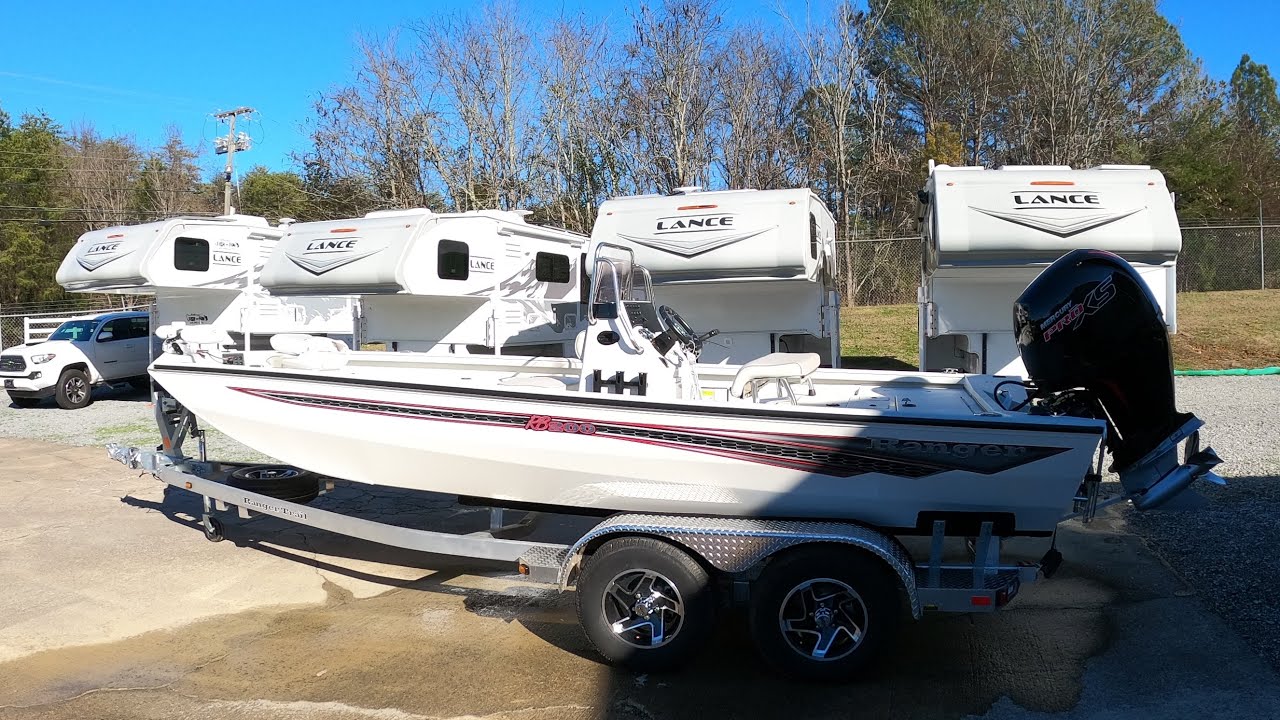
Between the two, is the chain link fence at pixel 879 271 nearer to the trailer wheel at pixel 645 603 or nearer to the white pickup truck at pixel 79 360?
the white pickup truck at pixel 79 360

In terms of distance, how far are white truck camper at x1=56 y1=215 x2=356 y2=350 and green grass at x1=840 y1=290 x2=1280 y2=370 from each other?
911 cm

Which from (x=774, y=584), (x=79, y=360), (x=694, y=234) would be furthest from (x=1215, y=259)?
(x=79, y=360)

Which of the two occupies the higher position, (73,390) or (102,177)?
(102,177)

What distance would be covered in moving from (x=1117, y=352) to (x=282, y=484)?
5151 millimetres

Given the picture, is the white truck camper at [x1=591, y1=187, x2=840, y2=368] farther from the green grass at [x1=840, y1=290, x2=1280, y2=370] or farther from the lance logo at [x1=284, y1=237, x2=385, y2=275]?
the green grass at [x1=840, y1=290, x2=1280, y2=370]

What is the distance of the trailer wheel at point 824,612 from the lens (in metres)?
4.12

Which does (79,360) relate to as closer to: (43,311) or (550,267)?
(550,267)

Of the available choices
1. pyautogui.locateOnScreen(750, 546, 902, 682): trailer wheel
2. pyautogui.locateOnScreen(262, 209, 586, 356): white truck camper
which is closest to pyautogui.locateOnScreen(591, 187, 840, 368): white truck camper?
pyautogui.locateOnScreen(262, 209, 586, 356): white truck camper

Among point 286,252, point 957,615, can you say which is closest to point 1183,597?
point 957,615

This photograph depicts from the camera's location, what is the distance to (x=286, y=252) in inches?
449

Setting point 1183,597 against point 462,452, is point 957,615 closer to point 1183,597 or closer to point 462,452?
point 1183,597

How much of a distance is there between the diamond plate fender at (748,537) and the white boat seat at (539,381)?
1627 millimetres

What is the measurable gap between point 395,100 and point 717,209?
812 inches

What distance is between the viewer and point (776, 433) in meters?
4.15
